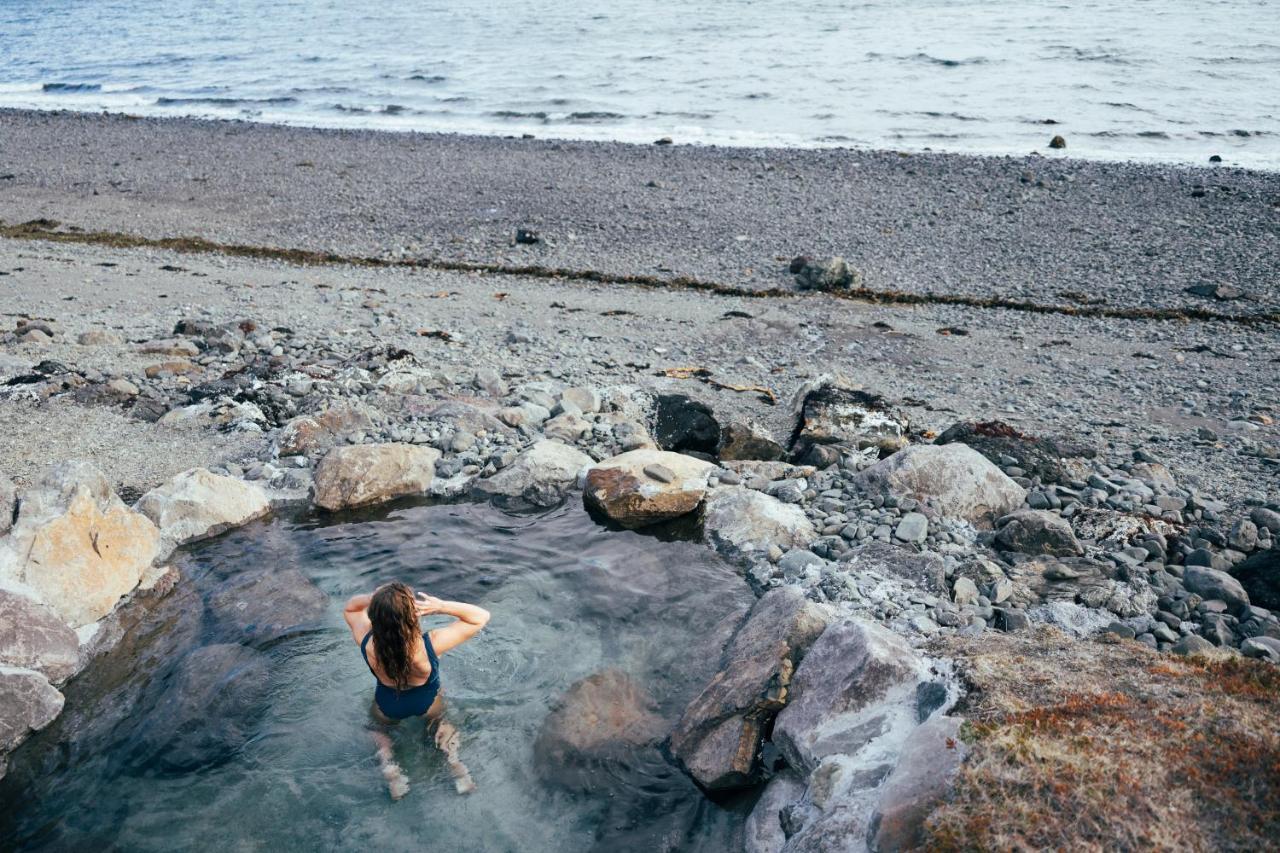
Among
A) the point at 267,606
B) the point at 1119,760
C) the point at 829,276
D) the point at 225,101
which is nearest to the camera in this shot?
the point at 1119,760

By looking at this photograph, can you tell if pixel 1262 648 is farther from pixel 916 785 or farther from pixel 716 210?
pixel 716 210

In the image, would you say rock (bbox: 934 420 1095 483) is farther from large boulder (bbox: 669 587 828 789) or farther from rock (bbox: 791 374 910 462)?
large boulder (bbox: 669 587 828 789)

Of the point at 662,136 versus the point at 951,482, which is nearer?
the point at 951,482

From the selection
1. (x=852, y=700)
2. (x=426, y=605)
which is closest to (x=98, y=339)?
(x=426, y=605)

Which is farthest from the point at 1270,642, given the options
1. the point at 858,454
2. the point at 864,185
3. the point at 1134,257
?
the point at 864,185

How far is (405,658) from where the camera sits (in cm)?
659

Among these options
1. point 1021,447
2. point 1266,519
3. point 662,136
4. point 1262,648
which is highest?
point 662,136

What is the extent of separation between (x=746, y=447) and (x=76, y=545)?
25.4 ft

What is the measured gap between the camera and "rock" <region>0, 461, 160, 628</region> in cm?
A: 778

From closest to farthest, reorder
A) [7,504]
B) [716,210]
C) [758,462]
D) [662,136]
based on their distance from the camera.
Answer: [7,504]
[758,462]
[716,210]
[662,136]

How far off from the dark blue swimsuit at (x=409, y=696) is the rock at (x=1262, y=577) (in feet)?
24.4

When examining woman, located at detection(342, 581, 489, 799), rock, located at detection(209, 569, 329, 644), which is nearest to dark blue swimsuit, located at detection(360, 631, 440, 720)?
woman, located at detection(342, 581, 489, 799)

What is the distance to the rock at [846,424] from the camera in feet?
37.0

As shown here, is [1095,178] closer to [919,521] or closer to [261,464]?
[919,521]
